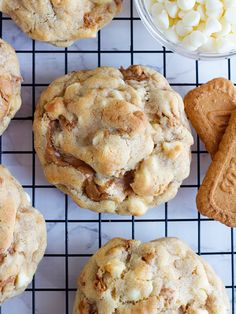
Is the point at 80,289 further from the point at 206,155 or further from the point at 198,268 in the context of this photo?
the point at 206,155

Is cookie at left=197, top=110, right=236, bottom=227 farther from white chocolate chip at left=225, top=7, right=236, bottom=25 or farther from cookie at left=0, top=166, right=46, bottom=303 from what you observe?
cookie at left=0, top=166, right=46, bottom=303

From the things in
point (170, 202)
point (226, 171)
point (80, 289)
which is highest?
point (226, 171)

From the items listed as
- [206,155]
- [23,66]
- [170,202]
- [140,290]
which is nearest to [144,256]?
[140,290]

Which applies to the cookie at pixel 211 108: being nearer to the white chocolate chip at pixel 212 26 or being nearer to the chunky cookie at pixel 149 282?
the white chocolate chip at pixel 212 26

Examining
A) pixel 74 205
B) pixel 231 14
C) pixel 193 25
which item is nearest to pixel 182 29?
pixel 193 25

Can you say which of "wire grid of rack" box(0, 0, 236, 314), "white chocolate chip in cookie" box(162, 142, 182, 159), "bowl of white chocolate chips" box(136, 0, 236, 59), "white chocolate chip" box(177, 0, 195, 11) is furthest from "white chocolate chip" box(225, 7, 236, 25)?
"white chocolate chip in cookie" box(162, 142, 182, 159)

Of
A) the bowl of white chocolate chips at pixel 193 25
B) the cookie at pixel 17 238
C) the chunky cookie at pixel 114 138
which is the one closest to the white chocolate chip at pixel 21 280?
the cookie at pixel 17 238

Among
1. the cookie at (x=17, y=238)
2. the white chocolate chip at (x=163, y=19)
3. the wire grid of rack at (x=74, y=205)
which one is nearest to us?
the cookie at (x=17, y=238)
